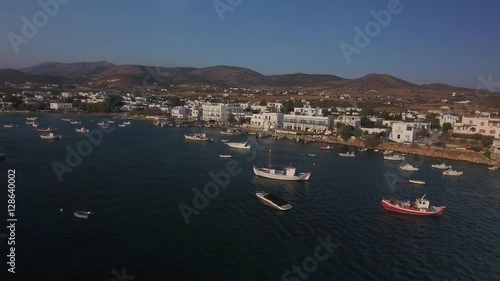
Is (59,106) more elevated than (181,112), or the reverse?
(181,112)

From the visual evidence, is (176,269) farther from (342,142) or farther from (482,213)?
(342,142)

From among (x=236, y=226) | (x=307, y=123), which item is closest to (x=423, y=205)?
(x=236, y=226)

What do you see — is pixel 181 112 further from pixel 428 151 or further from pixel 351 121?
pixel 428 151

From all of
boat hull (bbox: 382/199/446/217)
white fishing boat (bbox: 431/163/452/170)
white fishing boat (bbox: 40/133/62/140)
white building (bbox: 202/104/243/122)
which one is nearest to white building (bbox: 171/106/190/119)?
white building (bbox: 202/104/243/122)

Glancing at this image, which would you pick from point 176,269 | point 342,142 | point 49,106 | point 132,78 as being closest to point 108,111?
point 49,106

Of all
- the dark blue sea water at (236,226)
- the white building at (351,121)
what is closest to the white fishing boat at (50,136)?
the dark blue sea water at (236,226)

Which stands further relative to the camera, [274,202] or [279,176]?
[279,176]

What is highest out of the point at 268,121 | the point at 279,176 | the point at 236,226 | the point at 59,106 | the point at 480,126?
the point at 480,126

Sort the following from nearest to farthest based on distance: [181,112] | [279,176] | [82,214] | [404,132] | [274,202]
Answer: [82,214]
[274,202]
[279,176]
[404,132]
[181,112]
